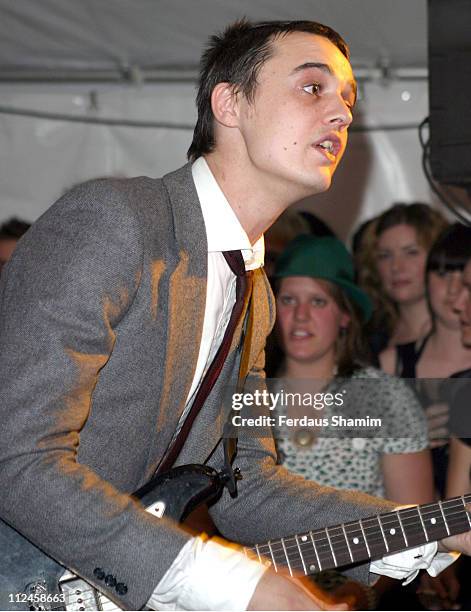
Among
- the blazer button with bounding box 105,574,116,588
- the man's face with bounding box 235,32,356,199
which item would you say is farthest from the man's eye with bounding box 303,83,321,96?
the blazer button with bounding box 105,574,116,588

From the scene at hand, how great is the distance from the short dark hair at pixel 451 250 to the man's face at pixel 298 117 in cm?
183

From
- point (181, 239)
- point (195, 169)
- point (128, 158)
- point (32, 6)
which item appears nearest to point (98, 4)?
point (32, 6)

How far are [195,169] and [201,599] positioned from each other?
96 cm

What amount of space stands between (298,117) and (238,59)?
28 centimetres

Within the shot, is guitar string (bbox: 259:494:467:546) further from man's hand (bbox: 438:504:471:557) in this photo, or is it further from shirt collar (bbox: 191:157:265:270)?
shirt collar (bbox: 191:157:265:270)

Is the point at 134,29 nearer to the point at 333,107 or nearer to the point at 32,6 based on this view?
the point at 32,6

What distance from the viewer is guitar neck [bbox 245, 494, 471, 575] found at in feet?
7.08

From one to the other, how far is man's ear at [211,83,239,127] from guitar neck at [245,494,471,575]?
3.15ft

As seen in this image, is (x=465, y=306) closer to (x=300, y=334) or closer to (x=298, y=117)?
(x=300, y=334)

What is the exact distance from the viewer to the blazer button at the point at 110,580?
1.74 meters

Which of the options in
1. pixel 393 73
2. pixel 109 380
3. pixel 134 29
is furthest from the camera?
pixel 393 73

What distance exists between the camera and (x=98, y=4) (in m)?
3.49

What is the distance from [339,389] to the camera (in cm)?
354

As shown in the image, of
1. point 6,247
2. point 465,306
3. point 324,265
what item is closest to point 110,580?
point 324,265
